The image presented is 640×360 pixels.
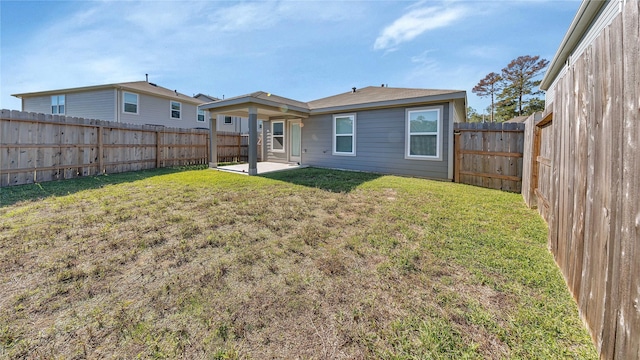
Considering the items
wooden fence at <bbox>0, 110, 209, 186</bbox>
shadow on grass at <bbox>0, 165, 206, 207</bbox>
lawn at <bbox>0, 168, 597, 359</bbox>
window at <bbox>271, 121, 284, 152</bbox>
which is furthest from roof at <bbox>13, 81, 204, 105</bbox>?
lawn at <bbox>0, 168, 597, 359</bbox>

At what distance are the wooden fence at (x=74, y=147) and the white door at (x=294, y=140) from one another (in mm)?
4813

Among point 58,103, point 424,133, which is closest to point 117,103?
point 58,103

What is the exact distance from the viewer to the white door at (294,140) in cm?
1158

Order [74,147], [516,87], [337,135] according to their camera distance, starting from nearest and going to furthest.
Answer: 1. [74,147]
2. [337,135]
3. [516,87]

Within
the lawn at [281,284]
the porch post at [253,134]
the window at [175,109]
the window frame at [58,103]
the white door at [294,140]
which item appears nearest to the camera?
the lawn at [281,284]

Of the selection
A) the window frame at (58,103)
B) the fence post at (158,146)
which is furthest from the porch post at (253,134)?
the window frame at (58,103)

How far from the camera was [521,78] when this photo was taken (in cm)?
2483

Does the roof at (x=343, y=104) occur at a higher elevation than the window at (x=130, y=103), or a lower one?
lower

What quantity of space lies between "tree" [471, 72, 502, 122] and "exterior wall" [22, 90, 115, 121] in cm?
3255

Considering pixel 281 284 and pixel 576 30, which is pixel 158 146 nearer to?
pixel 281 284

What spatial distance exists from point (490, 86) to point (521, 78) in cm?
336

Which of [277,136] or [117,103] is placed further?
[117,103]

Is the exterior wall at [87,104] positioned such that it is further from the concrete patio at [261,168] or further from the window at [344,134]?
the window at [344,134]

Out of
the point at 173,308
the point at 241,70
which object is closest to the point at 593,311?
the point at 173,308
